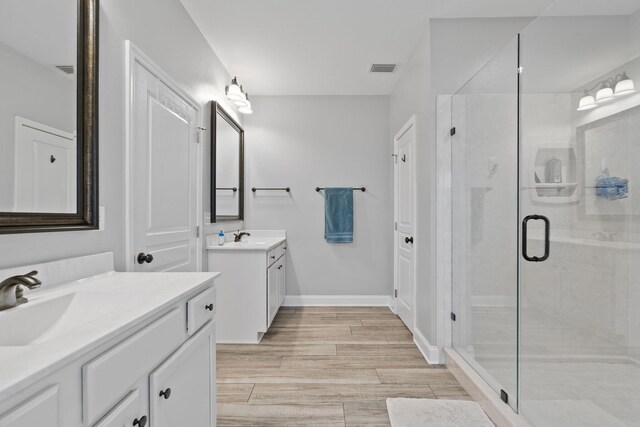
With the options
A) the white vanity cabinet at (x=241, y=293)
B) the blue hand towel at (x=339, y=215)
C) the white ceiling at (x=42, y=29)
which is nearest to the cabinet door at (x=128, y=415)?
the white ceiling at (x=42, y=29)

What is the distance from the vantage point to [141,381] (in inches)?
35.7

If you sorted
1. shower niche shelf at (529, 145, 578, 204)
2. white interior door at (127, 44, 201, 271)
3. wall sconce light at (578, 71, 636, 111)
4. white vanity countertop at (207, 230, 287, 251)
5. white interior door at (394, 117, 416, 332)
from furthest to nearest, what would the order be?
white interior door at (394, 117, 416, 332), white vanity countertop at (207, 230, 287, 251), white interior door at (127, 44, 201, 271), shower niche shelf at (529, 145, 578, 204), wall sconce light at (578, 71, 636, 111)

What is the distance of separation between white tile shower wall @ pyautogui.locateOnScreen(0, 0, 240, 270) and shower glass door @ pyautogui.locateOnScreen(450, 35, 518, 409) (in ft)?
6.49

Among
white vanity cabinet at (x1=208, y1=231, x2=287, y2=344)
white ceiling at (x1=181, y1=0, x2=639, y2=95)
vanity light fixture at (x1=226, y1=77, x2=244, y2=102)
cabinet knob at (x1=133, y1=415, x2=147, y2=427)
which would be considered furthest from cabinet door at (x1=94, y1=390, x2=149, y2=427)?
vanity light fixture at (x1=226, y1=77, x2=244, y2=102)

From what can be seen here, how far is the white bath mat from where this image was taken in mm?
1729

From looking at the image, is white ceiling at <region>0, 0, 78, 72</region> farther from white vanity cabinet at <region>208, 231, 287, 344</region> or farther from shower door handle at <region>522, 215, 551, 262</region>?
shower door handle at <region>522, 215, 551, 262</region>

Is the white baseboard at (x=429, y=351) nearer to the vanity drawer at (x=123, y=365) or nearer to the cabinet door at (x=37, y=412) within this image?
the vanity drawer at (x=123, y=365)

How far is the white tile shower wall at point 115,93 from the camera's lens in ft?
3.83

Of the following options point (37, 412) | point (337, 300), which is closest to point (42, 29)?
point (37, 412)

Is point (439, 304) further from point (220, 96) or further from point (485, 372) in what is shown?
point (220, 96)

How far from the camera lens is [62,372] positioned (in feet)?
2.07

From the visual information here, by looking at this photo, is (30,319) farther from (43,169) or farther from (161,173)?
(161,173)

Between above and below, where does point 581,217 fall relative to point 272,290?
above

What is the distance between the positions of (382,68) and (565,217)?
2323mm
